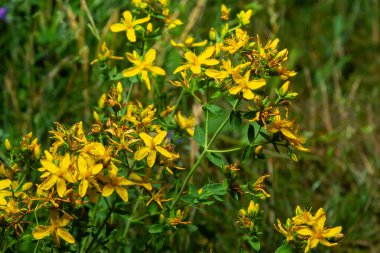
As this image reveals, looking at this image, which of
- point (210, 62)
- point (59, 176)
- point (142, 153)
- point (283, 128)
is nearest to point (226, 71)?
point (210, 62)

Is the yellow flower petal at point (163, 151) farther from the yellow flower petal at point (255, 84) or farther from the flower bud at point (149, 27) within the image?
the flower bud at point (149, 27)

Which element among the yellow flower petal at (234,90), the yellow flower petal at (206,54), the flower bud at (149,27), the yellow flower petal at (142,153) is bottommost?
the yellow flower petal at (142,153)

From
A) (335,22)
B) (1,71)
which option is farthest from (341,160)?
(1,71)

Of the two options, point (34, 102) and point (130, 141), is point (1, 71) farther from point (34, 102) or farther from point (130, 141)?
point (130, 141)

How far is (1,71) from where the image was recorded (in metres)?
3.25

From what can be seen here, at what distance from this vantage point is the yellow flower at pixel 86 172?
1.55 m

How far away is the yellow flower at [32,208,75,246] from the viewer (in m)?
1.61

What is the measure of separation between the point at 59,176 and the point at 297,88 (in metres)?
2.41

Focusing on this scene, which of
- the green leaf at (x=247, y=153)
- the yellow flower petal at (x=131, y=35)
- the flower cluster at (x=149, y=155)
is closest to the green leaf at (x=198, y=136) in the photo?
the flower cluster at (x=149, y=155)

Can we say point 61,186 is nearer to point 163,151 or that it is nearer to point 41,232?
point 41,232

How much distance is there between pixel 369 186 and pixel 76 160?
77.2 inches

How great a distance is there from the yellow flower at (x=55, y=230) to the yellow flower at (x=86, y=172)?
11cm

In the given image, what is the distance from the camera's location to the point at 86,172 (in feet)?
5.09

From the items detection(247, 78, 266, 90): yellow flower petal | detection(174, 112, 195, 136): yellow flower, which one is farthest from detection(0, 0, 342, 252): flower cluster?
detection(174, 112, 195, 136): yellow flower
